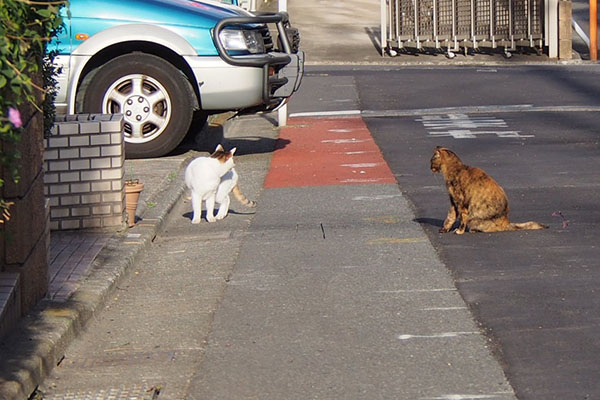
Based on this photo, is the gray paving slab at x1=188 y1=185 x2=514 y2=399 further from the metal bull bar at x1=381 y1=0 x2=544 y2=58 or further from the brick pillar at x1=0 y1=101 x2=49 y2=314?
the metal bull bar at x1=381 y1=0 x2=544 y2=58

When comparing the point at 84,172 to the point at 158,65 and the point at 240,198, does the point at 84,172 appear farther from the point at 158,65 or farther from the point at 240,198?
the point at 158,65

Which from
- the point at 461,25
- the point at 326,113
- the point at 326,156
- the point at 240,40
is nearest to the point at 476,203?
the point at 240,40

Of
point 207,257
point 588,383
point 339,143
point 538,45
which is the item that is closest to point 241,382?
point 588,383

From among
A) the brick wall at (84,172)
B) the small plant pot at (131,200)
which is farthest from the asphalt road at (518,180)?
the brick wall at (84,172)

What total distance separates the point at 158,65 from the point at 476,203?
16.8 feet

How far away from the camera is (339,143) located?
49.4 feet

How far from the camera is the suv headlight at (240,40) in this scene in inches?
515

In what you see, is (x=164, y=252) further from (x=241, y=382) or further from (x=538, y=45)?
(x=538, y=45)

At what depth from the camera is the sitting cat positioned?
10117mm

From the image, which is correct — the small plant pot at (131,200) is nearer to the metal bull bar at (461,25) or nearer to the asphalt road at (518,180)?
the asphalt road at (518,180)

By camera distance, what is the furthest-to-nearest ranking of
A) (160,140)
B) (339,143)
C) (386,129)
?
(386,129) → (339,143) → (160,140)

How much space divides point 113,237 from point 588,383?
15.4 ft

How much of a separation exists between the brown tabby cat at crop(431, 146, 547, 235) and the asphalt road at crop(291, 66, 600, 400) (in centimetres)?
12

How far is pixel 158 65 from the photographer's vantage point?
1312cm
